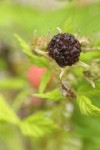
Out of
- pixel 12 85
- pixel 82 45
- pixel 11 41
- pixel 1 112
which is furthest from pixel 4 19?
pixel 82 45

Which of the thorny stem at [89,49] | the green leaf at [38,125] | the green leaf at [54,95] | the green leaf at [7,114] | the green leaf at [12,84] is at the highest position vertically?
the thorny stem at [89,49]

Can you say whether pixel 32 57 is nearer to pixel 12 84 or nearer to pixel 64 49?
pixel 64 49

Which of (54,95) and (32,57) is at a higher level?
(32,57)

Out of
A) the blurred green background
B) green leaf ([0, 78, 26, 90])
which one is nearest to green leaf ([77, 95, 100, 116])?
the blurred green background

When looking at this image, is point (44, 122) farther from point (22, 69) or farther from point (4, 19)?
point (4, 19)

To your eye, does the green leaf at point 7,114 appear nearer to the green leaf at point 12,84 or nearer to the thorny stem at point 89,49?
the green leaf at point 12,84

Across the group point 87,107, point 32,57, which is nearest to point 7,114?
point 32,57

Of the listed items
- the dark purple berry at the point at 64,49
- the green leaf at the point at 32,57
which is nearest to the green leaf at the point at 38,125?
the green leaf at the point at 32,57

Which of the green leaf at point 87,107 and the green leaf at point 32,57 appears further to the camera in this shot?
the green leaf at point 32,57
